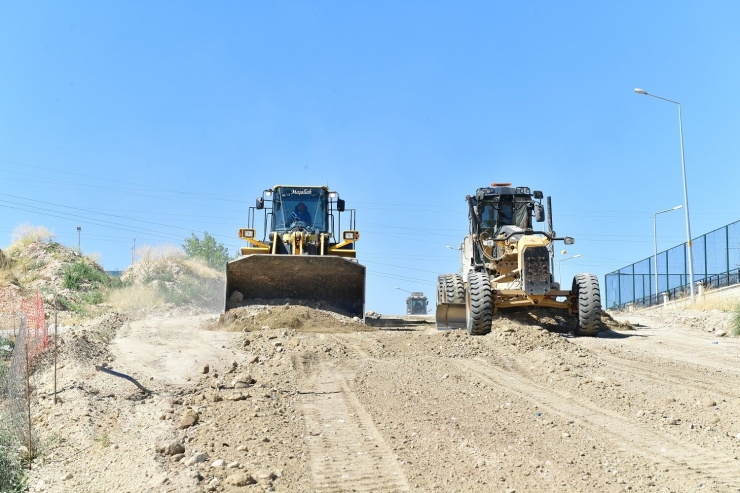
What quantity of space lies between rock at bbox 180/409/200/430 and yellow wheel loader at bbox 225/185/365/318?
34.3ft

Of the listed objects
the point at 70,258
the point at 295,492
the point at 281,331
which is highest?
the point at 70,258

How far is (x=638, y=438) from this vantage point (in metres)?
6.78

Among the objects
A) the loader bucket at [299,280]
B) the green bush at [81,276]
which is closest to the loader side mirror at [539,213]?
the loader bucket at [299,280]

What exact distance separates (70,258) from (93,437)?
88.1 ft

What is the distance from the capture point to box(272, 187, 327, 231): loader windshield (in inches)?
829

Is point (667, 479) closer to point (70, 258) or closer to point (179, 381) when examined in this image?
point (179, 381)

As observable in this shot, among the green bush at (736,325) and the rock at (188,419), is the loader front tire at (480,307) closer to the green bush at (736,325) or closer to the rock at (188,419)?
the green bush at (736,325)

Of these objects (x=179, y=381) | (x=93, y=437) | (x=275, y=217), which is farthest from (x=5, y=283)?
(x=93, y=437)

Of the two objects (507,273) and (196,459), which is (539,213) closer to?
(507,273)

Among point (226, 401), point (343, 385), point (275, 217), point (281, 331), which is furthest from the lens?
point (275, 217)

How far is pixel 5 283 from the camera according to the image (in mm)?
26609

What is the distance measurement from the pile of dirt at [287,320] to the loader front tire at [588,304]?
4432 mm

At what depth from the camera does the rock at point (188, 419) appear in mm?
7305

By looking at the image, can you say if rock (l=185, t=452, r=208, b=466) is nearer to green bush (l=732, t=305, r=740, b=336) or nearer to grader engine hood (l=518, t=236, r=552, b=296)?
grader engine hood (l=518, t=236, r=552, b=296)
